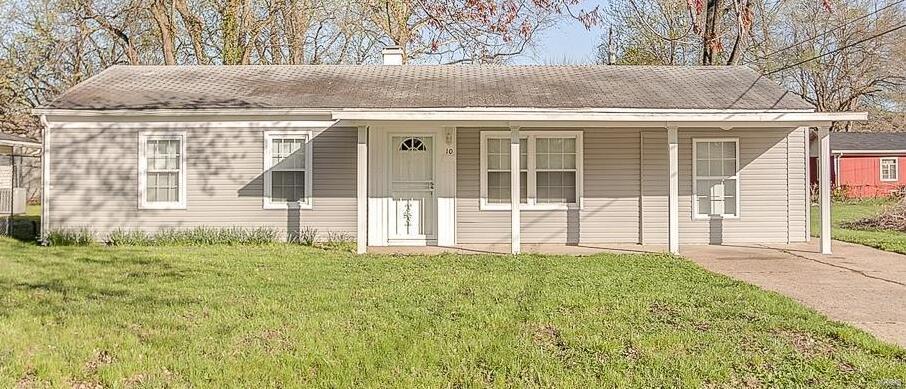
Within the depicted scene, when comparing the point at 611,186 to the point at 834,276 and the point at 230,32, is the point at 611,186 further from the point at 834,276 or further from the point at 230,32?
the point at 230,32

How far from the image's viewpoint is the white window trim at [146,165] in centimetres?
1193

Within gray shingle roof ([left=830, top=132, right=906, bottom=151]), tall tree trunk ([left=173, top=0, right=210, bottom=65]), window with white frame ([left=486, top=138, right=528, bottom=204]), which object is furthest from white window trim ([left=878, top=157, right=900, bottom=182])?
tall tree trunk ([left=173, top=0, right=210, bottom=65])

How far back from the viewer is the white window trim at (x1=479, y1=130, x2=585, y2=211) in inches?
470

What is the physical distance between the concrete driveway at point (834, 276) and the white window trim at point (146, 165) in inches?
344

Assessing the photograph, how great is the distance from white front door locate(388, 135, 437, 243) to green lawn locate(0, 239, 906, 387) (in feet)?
11.2

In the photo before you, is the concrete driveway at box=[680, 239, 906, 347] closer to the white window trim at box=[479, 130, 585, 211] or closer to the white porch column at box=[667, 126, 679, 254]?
the white porch column at box=[667, 126, 679, 254]

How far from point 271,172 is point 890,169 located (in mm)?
30748

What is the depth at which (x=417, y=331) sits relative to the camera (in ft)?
17.0

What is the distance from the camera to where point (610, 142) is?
39.3 feet

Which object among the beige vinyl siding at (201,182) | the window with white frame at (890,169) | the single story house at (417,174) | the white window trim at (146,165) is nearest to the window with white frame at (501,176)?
the single story house at (417,174)

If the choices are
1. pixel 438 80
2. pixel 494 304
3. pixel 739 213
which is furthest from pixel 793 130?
pixel 494 304

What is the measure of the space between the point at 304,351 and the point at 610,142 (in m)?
8.58

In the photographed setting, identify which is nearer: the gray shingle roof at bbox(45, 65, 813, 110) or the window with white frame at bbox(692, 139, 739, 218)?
the gray shingle roof at bbox(45, 65, 813, 110)

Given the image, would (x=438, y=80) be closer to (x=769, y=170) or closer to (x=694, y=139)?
(x=694, y=139)
